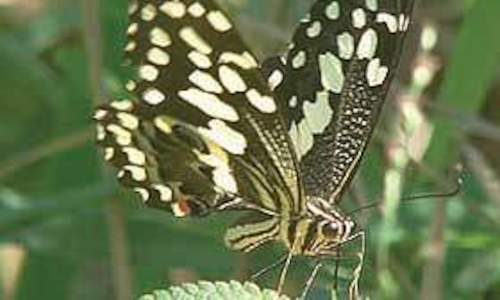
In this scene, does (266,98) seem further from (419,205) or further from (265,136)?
(419,205)

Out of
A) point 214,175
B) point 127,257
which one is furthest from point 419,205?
point 214,175

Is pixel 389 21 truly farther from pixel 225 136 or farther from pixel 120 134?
pixel 120 134

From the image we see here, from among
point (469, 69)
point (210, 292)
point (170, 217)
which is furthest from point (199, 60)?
point (469, 69)

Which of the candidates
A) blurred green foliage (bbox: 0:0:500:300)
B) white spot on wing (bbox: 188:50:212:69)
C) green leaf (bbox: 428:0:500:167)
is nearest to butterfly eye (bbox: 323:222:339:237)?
white spot on wing (bbox: 188:50:212:69)

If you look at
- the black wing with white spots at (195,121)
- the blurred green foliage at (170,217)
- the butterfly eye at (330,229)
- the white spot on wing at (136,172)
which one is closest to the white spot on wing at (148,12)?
the black wing with white spots at (195,121)

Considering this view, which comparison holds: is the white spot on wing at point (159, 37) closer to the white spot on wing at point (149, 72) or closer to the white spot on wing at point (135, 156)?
the white spot on wing at point (149, 72)
